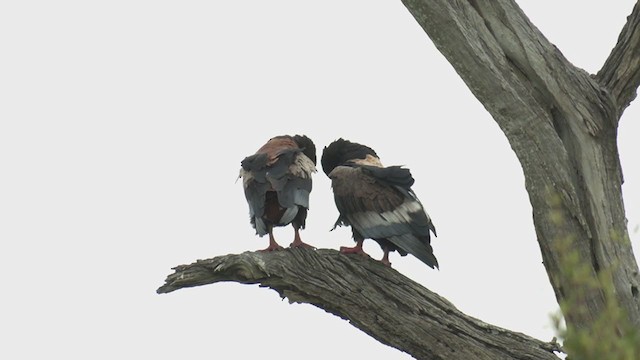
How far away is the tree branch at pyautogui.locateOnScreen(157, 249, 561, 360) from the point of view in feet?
21.6

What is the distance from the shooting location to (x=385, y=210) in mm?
7359

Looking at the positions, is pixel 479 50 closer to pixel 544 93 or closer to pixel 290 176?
pixel 544 93

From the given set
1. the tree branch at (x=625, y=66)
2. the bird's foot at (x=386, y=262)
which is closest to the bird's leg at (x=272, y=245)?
the bird's foot at (x=386, y=262)

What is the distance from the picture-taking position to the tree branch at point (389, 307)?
659 centimetres

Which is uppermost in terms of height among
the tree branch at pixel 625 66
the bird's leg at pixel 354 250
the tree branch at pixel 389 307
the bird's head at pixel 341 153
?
the bird's head at pixel 341 153

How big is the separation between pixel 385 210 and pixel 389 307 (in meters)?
0.93

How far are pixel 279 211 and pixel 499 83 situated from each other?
1800 mm

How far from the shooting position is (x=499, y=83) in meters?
6.30

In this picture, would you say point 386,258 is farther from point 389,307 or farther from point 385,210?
Answer: point 389,307

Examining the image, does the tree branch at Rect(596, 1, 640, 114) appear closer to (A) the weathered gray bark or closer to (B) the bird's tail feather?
(A) the weathered gray bark

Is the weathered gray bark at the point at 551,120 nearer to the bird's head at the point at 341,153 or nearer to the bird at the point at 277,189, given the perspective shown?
the bird at the point at 277,189

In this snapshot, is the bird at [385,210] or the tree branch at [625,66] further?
the bird at [385,210]

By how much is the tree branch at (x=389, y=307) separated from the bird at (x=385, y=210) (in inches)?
21.5

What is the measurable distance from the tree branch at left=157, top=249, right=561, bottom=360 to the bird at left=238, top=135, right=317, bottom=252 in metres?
0.33
